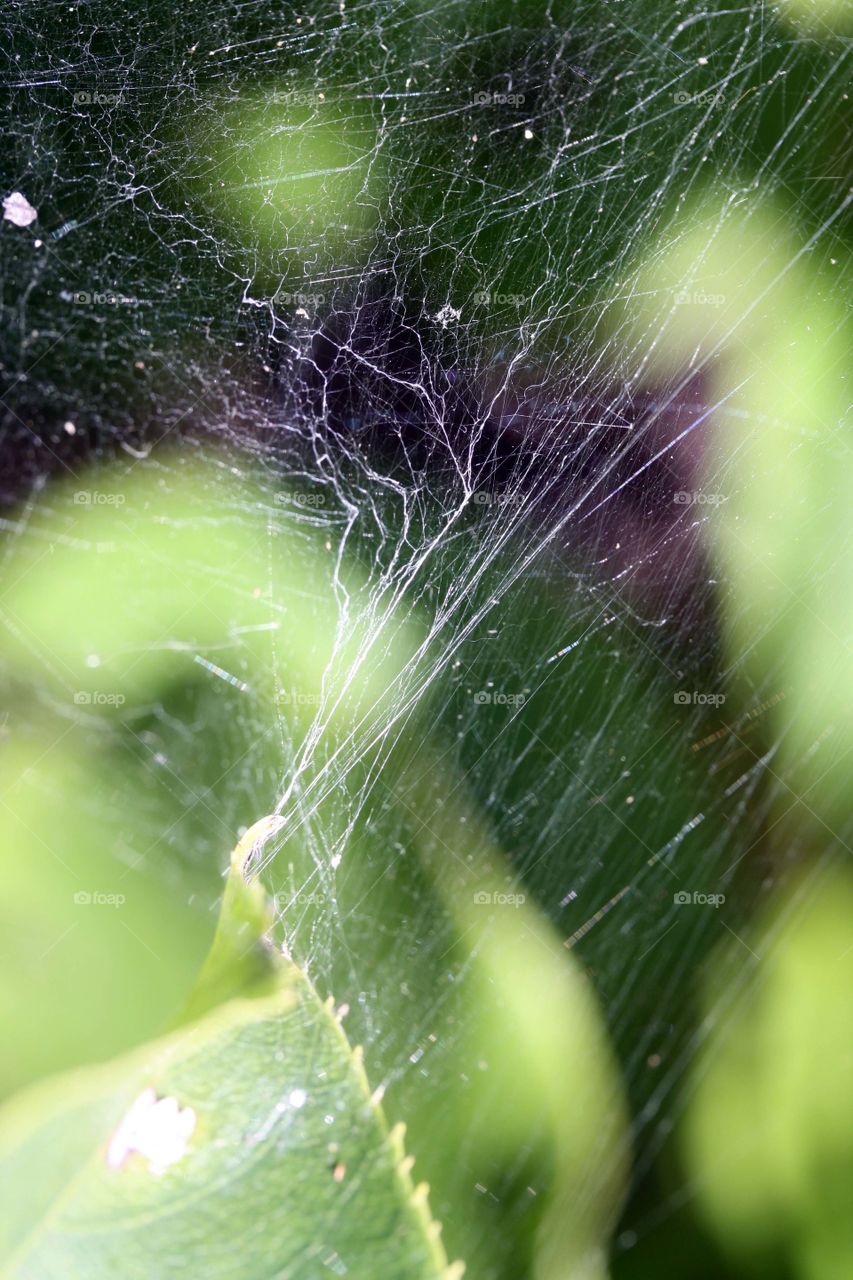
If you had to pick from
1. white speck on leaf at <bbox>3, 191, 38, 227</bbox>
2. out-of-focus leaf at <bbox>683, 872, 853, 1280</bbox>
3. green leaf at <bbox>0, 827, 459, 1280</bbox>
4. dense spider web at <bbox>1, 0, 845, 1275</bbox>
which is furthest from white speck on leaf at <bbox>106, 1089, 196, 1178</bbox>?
white speck on leaf at <bbox>3, 191, 38, 227</bbox>

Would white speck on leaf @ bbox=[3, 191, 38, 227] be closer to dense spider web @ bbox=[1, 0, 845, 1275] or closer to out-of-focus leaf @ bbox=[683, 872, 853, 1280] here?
dense spider web @ bbox=[1, 0, 845, 1275]

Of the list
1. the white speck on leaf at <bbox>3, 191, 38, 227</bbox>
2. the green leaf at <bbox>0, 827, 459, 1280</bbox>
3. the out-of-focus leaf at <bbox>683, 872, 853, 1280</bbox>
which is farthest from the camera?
the white speck on leaf at <bbox>3, 191, 38, 227</bbox>

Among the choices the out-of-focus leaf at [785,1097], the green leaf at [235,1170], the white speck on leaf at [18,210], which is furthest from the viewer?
the white speck on leaf at [18,210]

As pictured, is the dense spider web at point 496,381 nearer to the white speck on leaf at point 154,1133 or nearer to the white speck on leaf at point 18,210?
the white speck on leaf at point 18,210

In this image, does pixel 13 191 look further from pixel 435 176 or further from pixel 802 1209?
pixel 802 1209

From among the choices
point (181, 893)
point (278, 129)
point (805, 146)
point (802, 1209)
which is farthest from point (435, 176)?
point (802, 1209)

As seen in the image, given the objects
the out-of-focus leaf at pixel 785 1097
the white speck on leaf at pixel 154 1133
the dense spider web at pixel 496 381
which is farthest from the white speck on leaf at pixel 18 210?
the out-of-focus leaf at pixel 785 1097
